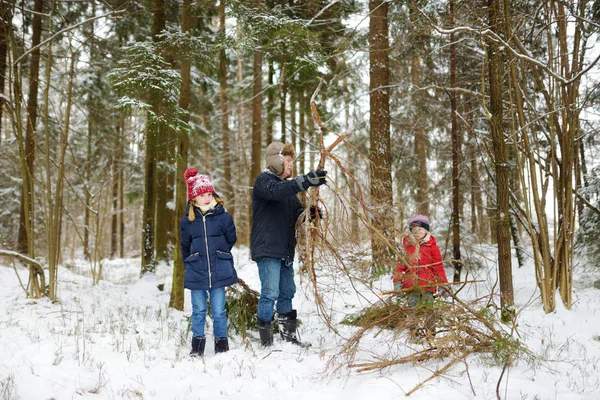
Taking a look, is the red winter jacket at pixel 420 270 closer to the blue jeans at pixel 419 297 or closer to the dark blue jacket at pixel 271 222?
the blue jeans at pixel 419 297

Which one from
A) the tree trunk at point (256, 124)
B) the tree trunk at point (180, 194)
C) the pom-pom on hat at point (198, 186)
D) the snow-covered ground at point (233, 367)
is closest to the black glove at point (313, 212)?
the snow-covered ground at point (233, 367)

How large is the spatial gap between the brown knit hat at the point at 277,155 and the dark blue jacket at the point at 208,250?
760 mm

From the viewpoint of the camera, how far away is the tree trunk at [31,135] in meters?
6.23

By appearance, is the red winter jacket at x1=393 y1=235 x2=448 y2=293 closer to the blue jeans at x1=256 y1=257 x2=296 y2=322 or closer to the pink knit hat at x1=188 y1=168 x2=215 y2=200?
the blue jeans at x1=256 y1=257 x2=296 y2=322

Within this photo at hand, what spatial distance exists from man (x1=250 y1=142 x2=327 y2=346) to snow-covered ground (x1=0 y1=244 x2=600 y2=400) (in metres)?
0.34

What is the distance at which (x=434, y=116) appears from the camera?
1050 cm

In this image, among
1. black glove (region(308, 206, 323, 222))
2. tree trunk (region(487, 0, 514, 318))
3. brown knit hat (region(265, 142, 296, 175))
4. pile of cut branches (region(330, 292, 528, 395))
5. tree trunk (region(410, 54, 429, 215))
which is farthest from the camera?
tree trunk (region(410, 54, 429, 215))

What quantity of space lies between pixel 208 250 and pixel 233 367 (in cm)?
122

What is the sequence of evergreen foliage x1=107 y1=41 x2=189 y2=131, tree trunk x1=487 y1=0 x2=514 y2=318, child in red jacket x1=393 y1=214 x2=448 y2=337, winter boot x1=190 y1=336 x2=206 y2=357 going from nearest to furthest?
child in red jacket x1=393 y1=214 x2=448 y2=337, winter boot x1=190 y1=336 x2=206 y2=357, tree trunk x1=487 y1=0 x2=514 y2=318, evergreen foliage x1=107 y1=41 x2=189 y2=131

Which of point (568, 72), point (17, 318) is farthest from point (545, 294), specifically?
point (17, 318)

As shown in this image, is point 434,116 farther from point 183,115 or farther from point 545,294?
point 183,115

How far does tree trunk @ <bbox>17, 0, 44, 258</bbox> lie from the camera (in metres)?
6.23

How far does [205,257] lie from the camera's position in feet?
13.8

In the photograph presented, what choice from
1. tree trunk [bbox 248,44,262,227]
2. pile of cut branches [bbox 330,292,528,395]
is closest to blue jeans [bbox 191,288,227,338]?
pile of cut branches [bbox 330,292,528,395]
